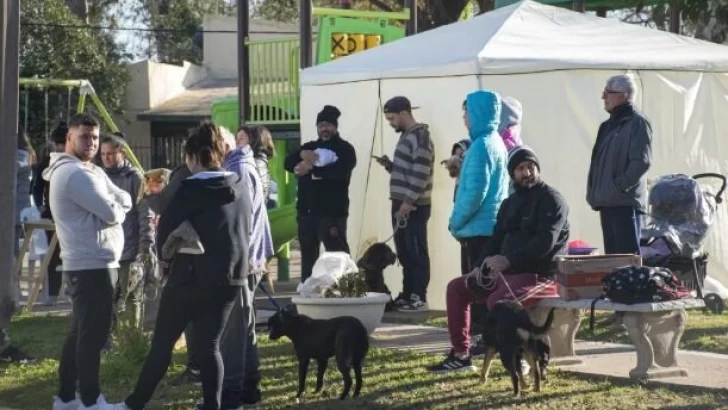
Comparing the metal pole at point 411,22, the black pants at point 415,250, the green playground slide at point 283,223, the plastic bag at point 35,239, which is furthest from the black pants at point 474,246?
the metal pole at point 411,22

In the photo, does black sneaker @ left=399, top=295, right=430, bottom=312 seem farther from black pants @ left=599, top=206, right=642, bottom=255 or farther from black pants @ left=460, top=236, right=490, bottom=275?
black pants @ left=599, top=206, right=642, bottom=255

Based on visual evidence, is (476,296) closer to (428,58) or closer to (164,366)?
(164,366)

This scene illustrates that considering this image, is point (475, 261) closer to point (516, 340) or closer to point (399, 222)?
point (516, 340)

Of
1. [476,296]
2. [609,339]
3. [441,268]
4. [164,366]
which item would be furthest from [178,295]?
[441,268]

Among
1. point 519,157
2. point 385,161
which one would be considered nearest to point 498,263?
point 519,157

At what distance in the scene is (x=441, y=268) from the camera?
12.7 m

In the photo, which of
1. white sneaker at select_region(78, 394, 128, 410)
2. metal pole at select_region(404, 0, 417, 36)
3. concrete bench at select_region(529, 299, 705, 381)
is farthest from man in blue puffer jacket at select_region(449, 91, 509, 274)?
metal pole at select_region(404, 0, 417, 36)

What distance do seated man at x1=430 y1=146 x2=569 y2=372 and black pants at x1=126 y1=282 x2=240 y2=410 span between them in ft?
6.38

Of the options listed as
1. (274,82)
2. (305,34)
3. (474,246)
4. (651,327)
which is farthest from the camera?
(274,82)

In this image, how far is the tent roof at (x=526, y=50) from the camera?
39.3ft

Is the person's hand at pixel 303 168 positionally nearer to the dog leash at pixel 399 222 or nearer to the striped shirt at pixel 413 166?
the striped shirt at pixel 413 166

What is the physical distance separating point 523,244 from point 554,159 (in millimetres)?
3437

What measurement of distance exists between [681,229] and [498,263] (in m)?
2.98

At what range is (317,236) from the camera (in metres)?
12.8
